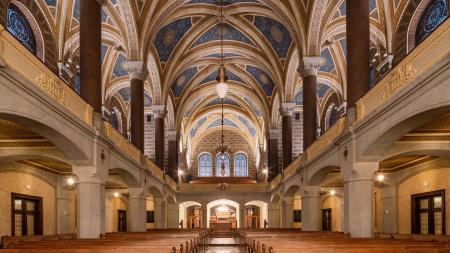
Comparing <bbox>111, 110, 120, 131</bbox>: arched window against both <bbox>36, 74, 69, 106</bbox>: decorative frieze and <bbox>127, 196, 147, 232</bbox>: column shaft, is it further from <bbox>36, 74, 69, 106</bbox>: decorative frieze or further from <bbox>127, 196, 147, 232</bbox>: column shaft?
<bbox>36, 74, 69, 106</bbox>: decorative frieze

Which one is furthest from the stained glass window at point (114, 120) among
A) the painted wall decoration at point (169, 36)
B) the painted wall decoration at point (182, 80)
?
the painted wall decoration at point (169, 36)

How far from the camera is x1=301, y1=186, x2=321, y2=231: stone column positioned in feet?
70.5

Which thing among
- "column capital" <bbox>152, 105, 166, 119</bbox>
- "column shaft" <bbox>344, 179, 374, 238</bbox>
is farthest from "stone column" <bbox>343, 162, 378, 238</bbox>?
"column capital" <bbox>152, 105, 166, 119</bbox>

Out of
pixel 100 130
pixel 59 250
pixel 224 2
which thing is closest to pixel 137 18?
pixel 224 2

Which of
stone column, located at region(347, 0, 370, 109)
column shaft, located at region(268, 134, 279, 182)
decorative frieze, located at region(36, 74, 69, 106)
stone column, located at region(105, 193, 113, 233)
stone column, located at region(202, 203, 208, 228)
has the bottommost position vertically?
stone column, located at region(202, 203, 208, 228)

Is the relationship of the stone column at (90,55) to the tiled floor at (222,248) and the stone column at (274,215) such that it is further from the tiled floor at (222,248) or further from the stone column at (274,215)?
the stone column at (274,215)

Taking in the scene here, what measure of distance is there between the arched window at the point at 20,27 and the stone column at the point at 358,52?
1326 cm

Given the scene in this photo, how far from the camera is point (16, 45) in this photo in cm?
898

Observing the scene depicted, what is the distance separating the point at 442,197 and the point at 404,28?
27.1 feet

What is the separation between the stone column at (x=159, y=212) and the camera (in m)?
29.6

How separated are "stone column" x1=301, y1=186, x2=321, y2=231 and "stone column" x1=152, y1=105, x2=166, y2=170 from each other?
12.0m

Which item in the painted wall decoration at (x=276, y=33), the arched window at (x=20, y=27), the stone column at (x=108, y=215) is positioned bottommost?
the stone column at (x=108, y=215)

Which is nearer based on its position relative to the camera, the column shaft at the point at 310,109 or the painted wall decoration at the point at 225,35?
the column shaft at the point at 310,109

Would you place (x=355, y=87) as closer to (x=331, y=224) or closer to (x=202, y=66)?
(x=331, y=224)
